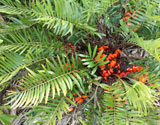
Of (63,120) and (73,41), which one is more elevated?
(73,41)

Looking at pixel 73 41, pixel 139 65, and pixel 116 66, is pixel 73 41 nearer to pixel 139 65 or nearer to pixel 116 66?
pixel 116 66

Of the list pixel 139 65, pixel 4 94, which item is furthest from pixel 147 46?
pixel 4 94

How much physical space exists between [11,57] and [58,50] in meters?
0.35

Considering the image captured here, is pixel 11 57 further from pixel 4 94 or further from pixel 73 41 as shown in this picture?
pixel 4 94

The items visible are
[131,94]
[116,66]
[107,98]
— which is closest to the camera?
[131,94]

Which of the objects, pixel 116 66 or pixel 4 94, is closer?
pixel 116 66

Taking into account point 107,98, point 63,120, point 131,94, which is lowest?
point 63,120

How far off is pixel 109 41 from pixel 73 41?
1.20 ft

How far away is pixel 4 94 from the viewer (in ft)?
4.77

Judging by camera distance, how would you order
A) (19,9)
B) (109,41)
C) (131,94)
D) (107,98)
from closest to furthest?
(131,94), (107,98), (19,9), (109,41)

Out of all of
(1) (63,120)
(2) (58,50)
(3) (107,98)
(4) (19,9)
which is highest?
(4) (19,9)

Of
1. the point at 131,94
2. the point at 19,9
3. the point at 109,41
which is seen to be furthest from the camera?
the point at 109,41

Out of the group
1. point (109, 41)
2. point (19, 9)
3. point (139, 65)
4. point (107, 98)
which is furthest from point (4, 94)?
point (139, 65)

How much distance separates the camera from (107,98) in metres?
0.98
